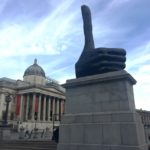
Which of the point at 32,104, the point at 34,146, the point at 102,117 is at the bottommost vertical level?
the point at 34,146

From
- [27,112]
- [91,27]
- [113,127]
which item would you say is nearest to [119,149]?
[113,127]

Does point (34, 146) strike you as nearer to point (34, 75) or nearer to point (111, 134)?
point (111, 134)

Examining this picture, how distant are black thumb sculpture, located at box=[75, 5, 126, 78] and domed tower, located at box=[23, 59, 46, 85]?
273 ft

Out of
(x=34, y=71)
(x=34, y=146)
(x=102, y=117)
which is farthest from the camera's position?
(x=34, y=71)

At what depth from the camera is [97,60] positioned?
399 inches

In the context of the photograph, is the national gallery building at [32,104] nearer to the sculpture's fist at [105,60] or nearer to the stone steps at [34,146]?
the stone steps at [34,146]

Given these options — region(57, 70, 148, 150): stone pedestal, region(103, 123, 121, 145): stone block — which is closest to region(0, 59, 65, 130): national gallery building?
region(57, 70, 148, 150): stone pedestal

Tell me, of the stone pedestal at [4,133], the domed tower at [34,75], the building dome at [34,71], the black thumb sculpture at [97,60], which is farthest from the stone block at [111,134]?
the building dome at [34,71]

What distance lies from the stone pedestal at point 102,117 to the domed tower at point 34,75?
8409 cm

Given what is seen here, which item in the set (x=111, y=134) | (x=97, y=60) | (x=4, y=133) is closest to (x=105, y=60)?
(x=97, y=60)

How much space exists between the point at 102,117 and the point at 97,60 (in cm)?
274

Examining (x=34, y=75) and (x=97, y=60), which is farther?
(x=34, y=75)

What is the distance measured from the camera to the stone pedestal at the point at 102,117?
8258 millimetres

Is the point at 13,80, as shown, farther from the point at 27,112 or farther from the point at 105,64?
the point at 105,64
